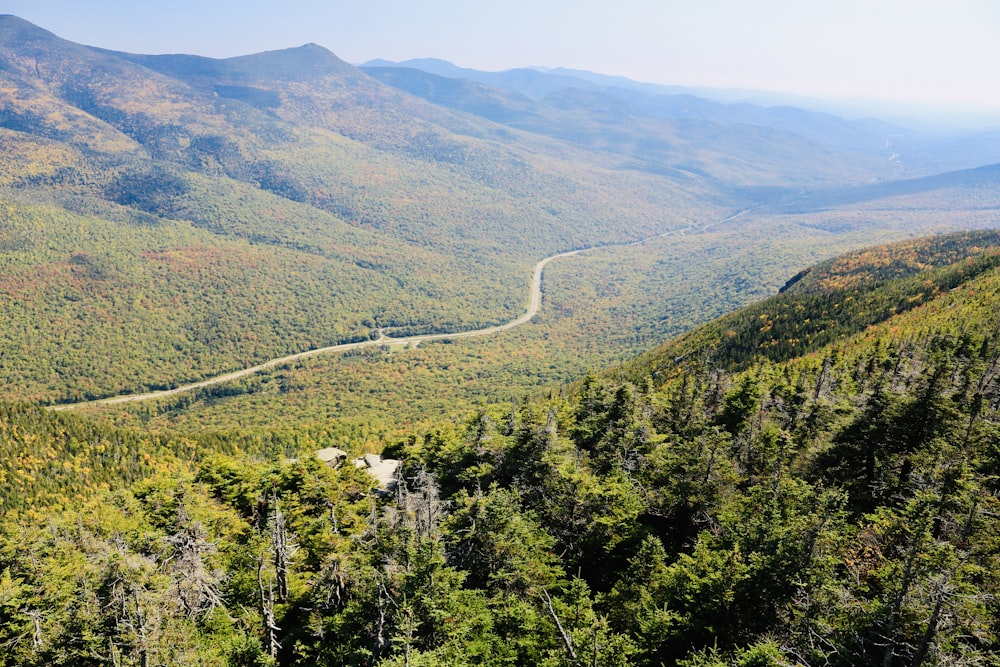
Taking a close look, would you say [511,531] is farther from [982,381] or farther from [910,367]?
[910,367]

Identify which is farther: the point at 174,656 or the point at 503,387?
the point at 503,387

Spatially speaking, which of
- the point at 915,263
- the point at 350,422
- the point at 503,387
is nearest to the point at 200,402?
the point at 350,422

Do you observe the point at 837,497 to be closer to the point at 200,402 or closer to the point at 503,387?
the point at 503,387

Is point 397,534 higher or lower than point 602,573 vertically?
higher

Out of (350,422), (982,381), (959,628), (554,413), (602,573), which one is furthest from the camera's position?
(350,422)

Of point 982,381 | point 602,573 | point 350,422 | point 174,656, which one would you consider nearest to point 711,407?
point 982,381

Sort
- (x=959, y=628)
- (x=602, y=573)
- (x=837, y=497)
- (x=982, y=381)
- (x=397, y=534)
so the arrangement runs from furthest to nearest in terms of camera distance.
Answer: (x=982, y=381) < (x=602, y=573) < (x=397, y=534) < (x=837, y=497) < (x=959, y=628)

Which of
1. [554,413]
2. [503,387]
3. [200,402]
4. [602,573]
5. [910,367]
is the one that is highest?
[910,367]
